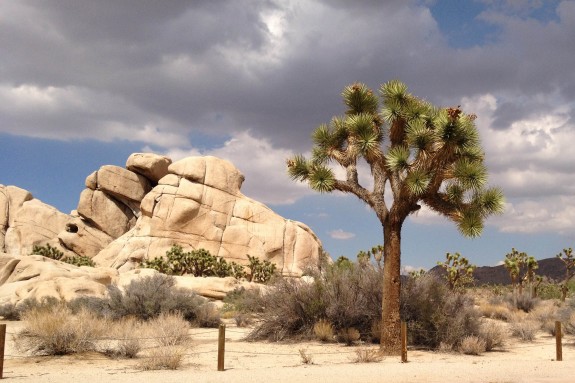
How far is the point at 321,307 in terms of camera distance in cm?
1792

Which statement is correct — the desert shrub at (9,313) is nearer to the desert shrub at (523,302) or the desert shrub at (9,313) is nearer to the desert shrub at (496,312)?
the desert shrub at (496,312)

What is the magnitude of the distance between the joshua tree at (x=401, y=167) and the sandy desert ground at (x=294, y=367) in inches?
75.0

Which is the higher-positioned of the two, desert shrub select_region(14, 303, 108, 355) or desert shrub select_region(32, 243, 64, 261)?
desert shrub select_region(32, 243, 64, 261)

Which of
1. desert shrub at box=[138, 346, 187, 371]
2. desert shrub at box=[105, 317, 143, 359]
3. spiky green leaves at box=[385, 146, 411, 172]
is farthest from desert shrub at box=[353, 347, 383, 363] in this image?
desert shrub at box=[105, 317, 143, 359]

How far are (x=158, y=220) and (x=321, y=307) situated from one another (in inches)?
1291

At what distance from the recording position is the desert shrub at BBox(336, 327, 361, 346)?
1734 cm

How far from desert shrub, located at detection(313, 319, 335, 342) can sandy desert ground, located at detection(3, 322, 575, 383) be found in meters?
0.42

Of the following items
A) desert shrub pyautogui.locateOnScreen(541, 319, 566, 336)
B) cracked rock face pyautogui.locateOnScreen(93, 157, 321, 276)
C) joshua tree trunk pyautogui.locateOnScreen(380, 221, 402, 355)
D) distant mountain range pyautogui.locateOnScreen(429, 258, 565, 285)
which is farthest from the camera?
distant mountain range pyautogui.locateOnScreen(429, 258, 565, 285)

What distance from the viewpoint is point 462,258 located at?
136ft

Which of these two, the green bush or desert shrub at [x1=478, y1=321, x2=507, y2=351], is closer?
desert shrub at [x1=478, y1=321, x2=507, y2=351]

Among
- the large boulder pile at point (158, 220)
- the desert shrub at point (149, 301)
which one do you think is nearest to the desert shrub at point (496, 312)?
the desert shrub at point (149, 301)

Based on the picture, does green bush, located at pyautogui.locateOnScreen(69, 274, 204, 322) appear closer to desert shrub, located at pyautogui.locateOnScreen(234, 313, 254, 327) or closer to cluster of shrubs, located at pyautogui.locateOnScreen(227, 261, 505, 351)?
desert shrub, located at pyautogui.locateOnScreen(234, 313, 254, 327)

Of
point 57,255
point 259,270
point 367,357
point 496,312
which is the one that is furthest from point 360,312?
point 57,255

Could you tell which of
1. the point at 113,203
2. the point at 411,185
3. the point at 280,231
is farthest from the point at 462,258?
the point at 113,203
